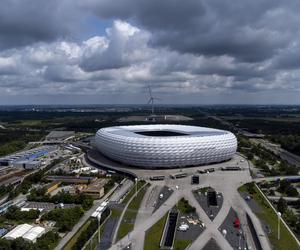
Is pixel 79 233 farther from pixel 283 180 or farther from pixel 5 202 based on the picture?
pixel 283 180

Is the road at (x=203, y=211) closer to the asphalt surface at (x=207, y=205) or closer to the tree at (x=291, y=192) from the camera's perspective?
the asphalt surface at (x=207, y=205)

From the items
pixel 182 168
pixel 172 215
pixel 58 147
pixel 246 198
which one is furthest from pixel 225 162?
pixel 58 147

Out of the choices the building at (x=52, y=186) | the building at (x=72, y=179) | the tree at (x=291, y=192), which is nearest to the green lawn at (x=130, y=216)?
the building at (x=72, y=179)

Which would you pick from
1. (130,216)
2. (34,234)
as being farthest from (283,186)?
(34,234)

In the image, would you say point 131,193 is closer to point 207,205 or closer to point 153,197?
point 153,197

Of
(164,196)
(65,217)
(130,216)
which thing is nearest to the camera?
(65,217)

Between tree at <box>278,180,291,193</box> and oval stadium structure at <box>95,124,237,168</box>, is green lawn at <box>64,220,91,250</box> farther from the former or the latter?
tree at <box>278,180,291,193</box>
